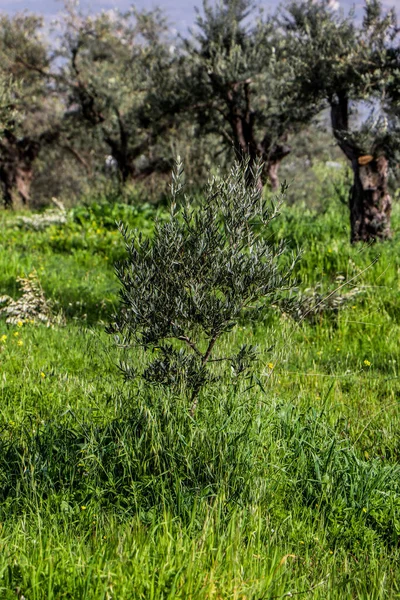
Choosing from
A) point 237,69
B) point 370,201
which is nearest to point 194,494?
point 370,201

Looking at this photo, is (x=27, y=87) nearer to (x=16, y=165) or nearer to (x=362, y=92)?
(x=16, y=165)

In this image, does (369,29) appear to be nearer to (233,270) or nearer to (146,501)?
(233,270)

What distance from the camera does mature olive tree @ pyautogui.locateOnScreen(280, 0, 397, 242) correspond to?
10258 mm

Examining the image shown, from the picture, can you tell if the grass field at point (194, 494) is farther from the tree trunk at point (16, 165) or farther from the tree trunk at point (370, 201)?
the tree trunk at point (16, 165)

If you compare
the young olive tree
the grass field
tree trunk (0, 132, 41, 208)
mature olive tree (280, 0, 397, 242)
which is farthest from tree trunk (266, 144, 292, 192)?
the young olive tree

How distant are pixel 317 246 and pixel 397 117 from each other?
9.73 feet

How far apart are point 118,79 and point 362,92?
541 inches

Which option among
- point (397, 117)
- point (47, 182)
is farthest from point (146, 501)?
point (47, 182)

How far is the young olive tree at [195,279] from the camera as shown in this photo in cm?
390

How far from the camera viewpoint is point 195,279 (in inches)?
157

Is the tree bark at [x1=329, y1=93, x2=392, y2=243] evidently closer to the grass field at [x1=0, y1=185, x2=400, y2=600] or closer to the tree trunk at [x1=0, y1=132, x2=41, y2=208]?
the grass field at [x1=0, y1=185, x2=400, y2=600]

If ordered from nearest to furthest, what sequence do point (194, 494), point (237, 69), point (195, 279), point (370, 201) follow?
point (194, 494) → point (195, 279) → point (370, 201) → point (237, 69)

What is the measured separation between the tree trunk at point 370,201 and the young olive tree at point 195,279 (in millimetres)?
6722

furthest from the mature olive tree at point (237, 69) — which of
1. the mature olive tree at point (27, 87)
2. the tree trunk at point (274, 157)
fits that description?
the mature olive tree at point (27, 87)
